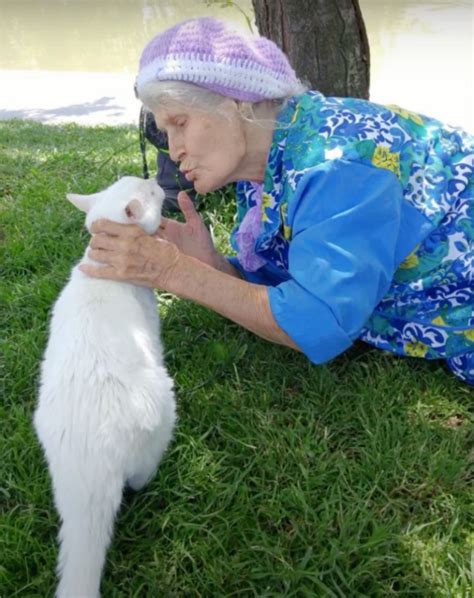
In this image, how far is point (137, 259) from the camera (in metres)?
1.92

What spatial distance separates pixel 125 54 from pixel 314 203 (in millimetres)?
10645

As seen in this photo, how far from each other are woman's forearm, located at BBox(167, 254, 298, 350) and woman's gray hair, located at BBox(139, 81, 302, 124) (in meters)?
0.47

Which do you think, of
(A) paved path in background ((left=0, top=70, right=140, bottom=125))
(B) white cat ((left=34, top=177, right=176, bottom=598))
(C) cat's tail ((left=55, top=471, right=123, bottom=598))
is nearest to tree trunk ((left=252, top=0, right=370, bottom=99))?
(B) white cat ((left=34, top=177, right=176, bottom=598))

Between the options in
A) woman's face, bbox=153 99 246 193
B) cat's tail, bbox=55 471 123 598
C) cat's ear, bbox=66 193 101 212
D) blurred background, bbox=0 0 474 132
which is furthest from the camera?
blurred background, bbox=0 0 474 132

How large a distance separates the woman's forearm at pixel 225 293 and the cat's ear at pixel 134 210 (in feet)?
0.89

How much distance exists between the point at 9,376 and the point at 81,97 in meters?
7.51

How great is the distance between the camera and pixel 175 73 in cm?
175

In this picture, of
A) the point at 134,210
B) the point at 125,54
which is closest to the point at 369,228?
the point at 134,210

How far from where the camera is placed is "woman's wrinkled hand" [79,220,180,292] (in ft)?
6.31

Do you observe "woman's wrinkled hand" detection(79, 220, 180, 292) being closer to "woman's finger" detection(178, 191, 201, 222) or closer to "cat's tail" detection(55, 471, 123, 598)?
"woman's finger" detection(178, 191, 201, 222)

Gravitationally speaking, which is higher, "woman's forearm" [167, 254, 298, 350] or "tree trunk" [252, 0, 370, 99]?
"tree trunk" [252, 0, 370, 99]

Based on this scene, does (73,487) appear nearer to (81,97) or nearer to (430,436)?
(430,436)

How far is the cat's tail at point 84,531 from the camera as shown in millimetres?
1458

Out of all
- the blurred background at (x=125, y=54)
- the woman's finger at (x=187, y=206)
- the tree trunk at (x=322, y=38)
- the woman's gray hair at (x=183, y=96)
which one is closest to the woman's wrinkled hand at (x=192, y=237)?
the woman's finger at (x=187, y=206)
